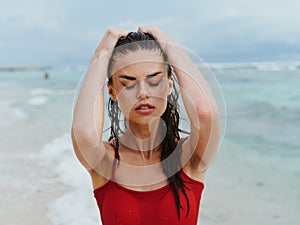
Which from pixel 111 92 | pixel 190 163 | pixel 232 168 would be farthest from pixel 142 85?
pixel 232 168

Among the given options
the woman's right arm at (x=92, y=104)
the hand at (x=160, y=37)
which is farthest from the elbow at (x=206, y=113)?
the woman's right arm at (x=92, y=104)

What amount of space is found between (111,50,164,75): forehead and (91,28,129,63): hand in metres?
0.05

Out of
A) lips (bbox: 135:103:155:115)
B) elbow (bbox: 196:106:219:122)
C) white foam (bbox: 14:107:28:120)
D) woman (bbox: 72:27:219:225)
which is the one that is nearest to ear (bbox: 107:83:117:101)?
woman (bbox: 72:27:219:225)

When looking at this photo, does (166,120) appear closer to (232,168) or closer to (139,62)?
(139,62)

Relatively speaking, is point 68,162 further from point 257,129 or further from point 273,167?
point 257,129

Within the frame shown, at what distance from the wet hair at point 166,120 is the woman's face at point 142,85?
24 mm

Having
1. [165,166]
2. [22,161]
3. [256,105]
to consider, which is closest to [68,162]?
[22,161]

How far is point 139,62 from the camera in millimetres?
1426

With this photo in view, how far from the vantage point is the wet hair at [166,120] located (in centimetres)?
146

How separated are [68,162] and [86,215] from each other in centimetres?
180

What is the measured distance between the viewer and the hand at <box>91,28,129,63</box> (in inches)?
58.4

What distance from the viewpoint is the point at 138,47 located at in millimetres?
1451

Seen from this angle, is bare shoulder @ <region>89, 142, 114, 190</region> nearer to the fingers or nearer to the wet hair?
the wet hair

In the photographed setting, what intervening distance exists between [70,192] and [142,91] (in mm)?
3685
